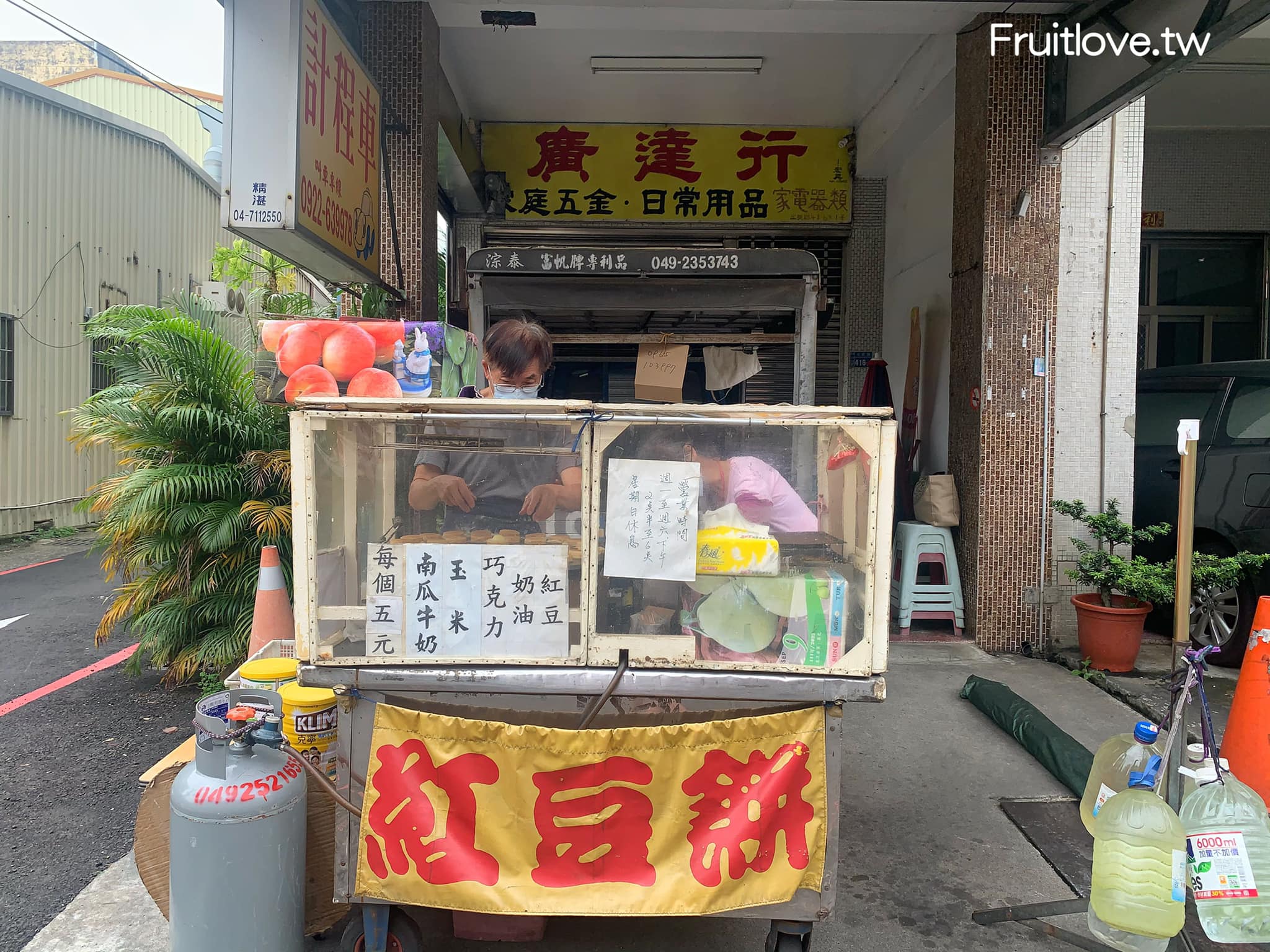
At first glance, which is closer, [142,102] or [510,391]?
[510,391]

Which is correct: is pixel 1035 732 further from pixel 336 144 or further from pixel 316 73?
pixel 316 73

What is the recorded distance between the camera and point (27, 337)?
1028cm

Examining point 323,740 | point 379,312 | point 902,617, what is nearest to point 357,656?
point 323,740

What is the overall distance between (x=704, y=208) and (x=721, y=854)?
7507 mm

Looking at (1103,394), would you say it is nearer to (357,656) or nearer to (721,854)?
(721,854)

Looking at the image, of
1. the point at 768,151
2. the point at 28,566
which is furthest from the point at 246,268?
the point at 768,151

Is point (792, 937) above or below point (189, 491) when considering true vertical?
below

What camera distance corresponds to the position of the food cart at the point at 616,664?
2289 millimetres

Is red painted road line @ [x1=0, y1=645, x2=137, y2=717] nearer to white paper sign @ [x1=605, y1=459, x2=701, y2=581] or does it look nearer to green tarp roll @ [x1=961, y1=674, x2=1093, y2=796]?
white paper sign @ [x1=605, y1=459, x2=701, y2=581]

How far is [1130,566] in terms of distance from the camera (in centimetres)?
529

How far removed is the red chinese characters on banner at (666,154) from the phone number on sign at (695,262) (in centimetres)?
398

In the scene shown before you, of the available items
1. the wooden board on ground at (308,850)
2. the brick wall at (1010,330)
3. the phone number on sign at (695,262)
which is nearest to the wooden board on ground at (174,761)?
the wooden board on ground at (308,850)

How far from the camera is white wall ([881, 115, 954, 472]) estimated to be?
7.42 meters

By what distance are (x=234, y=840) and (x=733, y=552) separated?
1.56 metres
